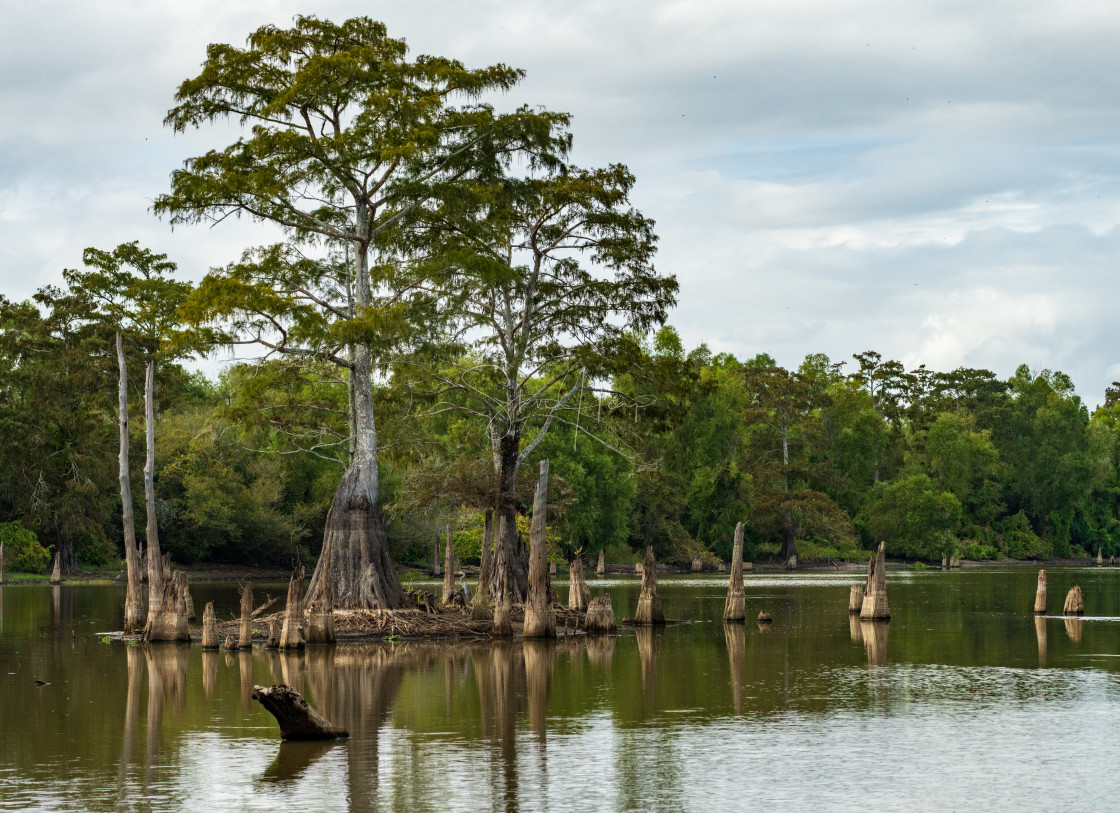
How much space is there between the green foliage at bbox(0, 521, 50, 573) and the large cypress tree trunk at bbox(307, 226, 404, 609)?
140 ft

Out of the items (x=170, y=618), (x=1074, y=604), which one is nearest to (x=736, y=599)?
(x=1074, y=604)

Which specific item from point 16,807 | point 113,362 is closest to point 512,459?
point 16,807

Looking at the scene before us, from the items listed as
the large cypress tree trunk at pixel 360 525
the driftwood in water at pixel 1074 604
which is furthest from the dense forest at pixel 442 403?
the driftwood in water at pixel 1074 604

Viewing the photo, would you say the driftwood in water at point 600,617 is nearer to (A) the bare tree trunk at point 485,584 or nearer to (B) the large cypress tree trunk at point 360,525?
(A) the bare tree trunk at point 485,584

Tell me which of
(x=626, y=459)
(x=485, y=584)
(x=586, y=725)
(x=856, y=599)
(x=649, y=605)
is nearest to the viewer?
(x=586, y=725)

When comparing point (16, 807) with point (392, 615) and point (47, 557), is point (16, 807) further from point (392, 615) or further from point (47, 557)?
point (47, 557)

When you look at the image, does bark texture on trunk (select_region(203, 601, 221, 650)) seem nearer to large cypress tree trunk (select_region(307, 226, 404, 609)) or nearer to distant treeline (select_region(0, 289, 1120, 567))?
large cypress tree trunk (select_region(307, 226, 404, 609))

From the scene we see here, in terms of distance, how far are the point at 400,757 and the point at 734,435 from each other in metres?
93.5

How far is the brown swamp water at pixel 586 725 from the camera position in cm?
1471

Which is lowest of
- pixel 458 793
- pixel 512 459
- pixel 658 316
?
pixel 458 793

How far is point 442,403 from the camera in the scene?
4244cm

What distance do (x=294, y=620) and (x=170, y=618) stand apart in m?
3.64

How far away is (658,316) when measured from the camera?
40969 mm

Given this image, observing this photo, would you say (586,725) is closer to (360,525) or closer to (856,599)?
(360,525)
